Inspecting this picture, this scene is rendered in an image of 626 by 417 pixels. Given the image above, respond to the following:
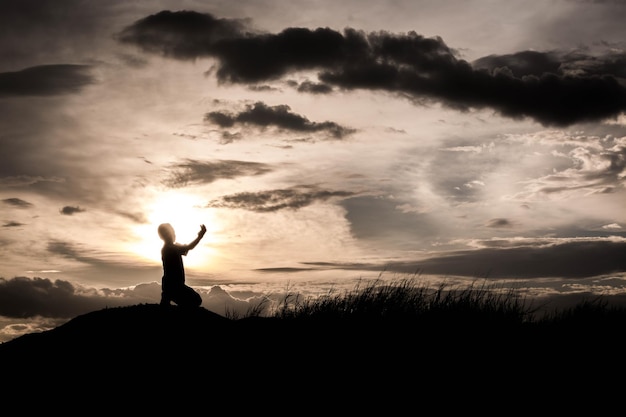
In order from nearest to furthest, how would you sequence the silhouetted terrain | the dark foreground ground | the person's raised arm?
the dark foreground ground
the silhouetted terrain
the person's raised arm

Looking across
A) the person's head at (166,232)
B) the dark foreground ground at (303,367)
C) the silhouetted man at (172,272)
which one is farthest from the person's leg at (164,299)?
the person's head at (166,232)

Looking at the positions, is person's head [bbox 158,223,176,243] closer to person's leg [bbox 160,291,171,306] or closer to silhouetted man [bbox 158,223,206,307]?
silhouetted man [bbox 158,223,206,307]

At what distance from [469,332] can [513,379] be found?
163 cm

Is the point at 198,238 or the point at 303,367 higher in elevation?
the point at 198,238

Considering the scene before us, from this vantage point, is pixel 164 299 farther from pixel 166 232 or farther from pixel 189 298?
pixel 166 232

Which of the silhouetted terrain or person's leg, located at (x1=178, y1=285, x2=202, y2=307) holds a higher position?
person's leg, located at (x1=178, y1=285, x2=202, y2=307)

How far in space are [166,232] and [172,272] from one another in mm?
799

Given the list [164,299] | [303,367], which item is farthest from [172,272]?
[303,367]

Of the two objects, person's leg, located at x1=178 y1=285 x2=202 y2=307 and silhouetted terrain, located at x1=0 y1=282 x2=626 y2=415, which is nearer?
silhouetted terrain, located at x1=0 y1=282 x2=626 y2=415

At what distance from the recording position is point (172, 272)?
11914 millimetres

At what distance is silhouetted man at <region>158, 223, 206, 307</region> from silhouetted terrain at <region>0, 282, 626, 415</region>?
21 cm

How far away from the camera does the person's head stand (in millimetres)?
12047

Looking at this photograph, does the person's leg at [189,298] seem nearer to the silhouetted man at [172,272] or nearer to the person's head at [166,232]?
the silhouetted man at [172,272]

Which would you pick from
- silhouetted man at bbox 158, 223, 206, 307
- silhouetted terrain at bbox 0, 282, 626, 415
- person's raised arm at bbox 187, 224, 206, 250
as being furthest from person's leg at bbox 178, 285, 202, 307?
person's raised arm at bbox 187, 224, 206, 250
